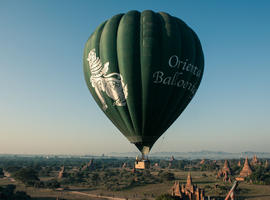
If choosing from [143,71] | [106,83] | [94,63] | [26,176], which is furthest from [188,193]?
[26,176]

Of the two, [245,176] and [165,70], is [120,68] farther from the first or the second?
[245,176]

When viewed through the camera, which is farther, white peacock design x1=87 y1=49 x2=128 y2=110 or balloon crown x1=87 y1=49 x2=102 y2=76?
balloon crown x1=87 y1=49 x2=102 y2=76

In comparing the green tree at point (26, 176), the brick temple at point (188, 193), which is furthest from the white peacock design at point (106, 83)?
the green tree at point (26, 176)

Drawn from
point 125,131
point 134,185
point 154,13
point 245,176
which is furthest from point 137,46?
point 245,176

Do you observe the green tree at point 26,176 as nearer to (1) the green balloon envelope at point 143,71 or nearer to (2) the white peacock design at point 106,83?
(2) the white peacock design at point 106,83

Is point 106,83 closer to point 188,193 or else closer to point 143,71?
point 143,71

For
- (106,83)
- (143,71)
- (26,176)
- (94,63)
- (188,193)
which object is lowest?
(26,176)

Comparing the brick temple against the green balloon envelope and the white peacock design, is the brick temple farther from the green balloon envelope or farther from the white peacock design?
the white peacock design

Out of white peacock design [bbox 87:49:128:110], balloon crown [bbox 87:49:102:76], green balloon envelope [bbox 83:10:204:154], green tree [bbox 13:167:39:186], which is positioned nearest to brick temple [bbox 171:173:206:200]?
green balloon envelope [bbox 83:10:204:154]
